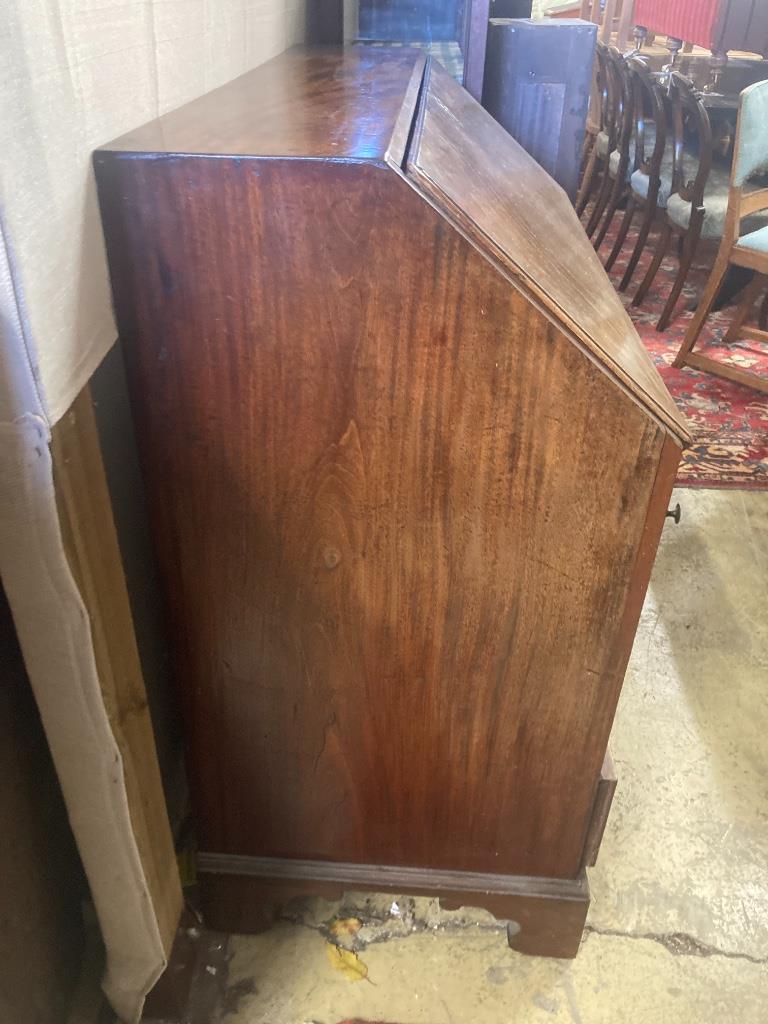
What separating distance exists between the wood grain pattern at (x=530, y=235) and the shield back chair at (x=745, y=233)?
71.5 inches

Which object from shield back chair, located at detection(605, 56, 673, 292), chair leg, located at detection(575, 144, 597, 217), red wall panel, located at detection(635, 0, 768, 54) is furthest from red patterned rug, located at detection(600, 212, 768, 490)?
red wall panel, located at detection(635, 0, 768, 54)

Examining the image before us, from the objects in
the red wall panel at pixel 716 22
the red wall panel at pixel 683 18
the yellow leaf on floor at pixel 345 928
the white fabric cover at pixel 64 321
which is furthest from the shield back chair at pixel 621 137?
the yellow leaf on floor at pixel 345 928

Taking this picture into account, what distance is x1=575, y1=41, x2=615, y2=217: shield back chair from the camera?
3674mm

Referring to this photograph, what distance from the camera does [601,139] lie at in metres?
4.05

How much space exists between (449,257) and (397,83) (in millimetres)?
553

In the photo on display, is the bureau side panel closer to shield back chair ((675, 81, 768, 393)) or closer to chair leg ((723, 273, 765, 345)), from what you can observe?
shield back chair ((675, 81, 768, 393))

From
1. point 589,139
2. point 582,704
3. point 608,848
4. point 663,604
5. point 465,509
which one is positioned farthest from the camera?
point 589,139

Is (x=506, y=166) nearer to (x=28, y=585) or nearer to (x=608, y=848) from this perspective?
(x=28, y=585)

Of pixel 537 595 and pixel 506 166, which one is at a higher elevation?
pixel 506 166

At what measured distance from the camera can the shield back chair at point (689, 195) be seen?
2.85 meters

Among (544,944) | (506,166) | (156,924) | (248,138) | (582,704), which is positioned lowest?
(544,944)

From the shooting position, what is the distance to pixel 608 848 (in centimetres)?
130

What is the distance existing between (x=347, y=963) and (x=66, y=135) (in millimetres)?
1052

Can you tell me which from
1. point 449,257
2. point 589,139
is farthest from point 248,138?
point 589,139
